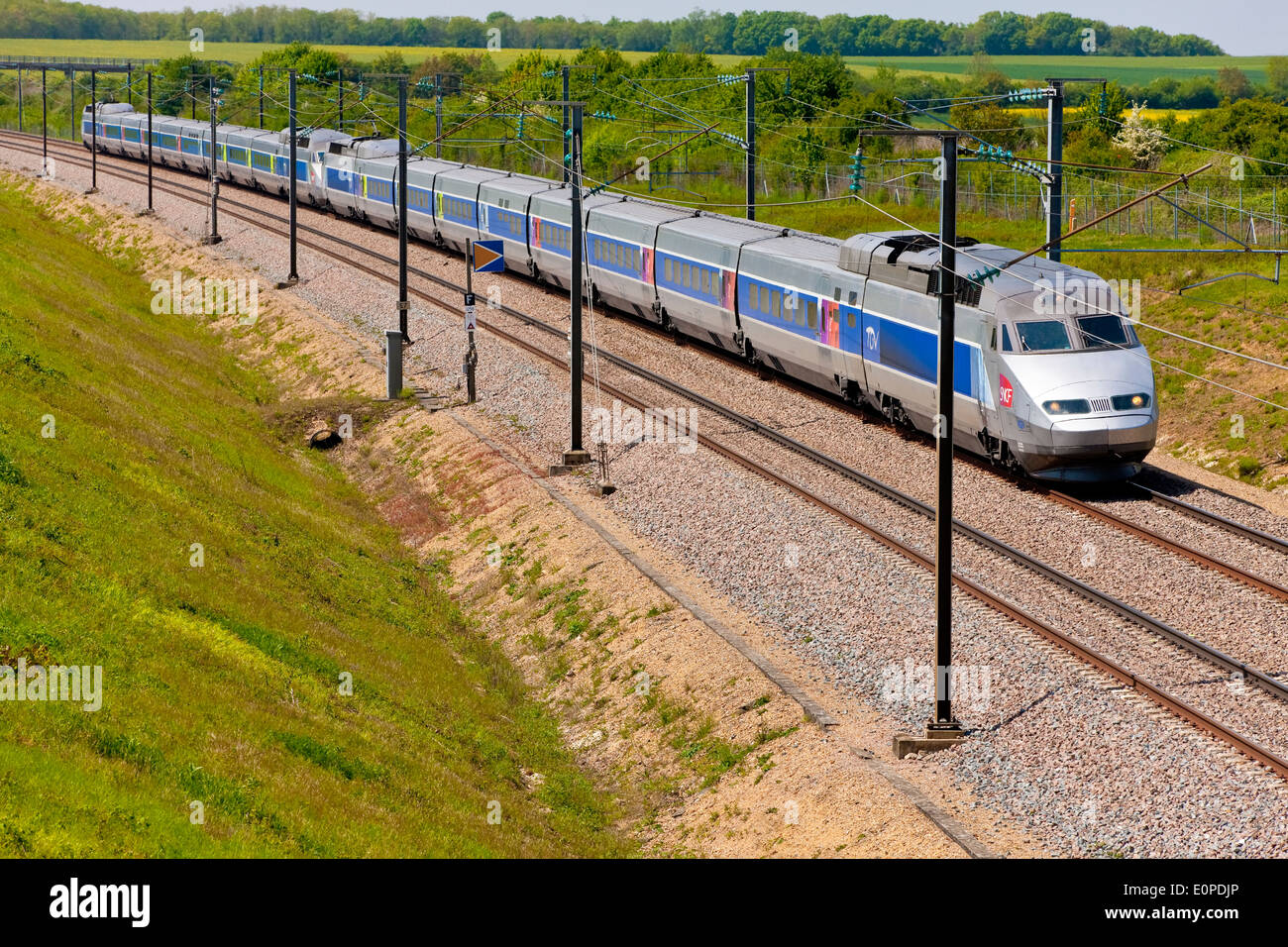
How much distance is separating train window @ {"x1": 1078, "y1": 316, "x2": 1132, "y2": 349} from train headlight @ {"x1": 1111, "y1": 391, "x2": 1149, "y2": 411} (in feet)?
3.79

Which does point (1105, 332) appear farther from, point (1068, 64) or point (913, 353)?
point (1068, 64)

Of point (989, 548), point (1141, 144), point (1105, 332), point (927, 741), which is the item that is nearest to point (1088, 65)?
point (1141, 144)

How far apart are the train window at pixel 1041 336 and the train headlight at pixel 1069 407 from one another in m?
1.14

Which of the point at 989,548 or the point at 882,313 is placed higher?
the point at 882,313

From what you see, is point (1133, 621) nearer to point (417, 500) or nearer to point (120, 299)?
point (417, 500)

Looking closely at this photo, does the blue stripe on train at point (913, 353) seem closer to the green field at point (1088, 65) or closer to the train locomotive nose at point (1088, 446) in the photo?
the train locomotive nose at point (1088, 446)

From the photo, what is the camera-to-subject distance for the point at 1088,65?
181875mm

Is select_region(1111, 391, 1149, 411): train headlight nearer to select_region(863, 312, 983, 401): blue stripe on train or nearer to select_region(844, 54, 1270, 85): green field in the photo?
select_region(863, 312, 983, 401): blue stripe on train

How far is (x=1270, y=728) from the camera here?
56.4ft

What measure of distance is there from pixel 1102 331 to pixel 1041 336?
1.24 metres

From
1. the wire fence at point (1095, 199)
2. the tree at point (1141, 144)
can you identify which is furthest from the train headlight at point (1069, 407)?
A: the tree at point (1141, 144)

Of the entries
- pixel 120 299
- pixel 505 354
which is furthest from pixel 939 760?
pixel 120 299

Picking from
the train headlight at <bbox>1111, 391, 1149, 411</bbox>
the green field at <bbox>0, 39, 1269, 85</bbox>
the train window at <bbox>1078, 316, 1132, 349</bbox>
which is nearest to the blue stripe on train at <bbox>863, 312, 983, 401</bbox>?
the train window at <bbox>1078, 316, 1132, 349</bbox>
